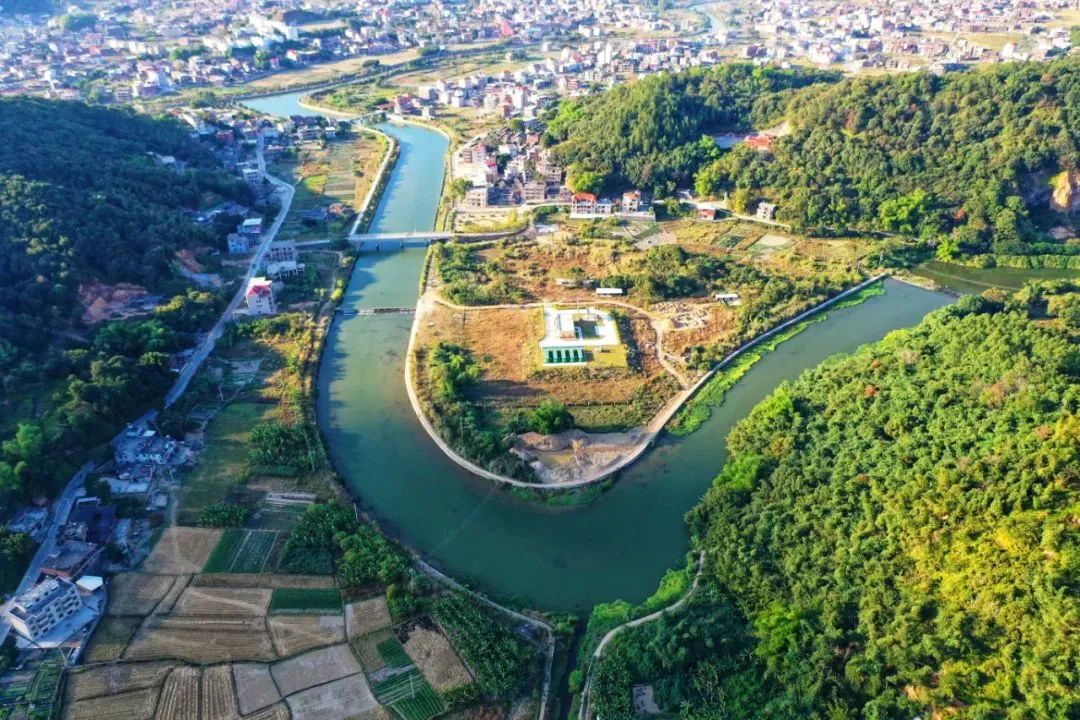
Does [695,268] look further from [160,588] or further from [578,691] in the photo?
[160,588]

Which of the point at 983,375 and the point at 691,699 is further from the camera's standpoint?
the point at 983,375

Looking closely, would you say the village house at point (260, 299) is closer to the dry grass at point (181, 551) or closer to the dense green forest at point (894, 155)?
the dry grass at point (181, 551)

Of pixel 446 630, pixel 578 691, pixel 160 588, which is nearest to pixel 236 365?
pixel 160 588

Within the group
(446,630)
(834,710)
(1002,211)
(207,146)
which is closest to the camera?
(834,710)

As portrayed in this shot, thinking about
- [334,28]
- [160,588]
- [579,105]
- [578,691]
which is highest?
[334,28]

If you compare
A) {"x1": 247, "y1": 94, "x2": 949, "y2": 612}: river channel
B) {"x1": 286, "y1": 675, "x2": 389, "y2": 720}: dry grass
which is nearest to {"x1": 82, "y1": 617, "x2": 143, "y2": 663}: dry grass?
{"x1": 286, "y1": 675, "x2": 389, "y2": 720}: dry grass

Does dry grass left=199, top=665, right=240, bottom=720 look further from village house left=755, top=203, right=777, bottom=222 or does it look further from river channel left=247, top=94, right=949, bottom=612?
village house left=755, top=203, right=777, bottom=222

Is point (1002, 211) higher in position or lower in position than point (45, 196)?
lower

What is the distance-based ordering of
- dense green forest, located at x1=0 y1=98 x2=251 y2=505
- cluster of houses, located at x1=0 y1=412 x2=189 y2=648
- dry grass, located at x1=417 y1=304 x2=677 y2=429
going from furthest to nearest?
1. dry grass, located at x1=417 y1=304 x2=677 y2=429
2. dense green forest, located at x1=0 y1=98 x2=251 y2=505
3. cluster of houses, located at x1=0 y1=412 x2=189 y2=648
